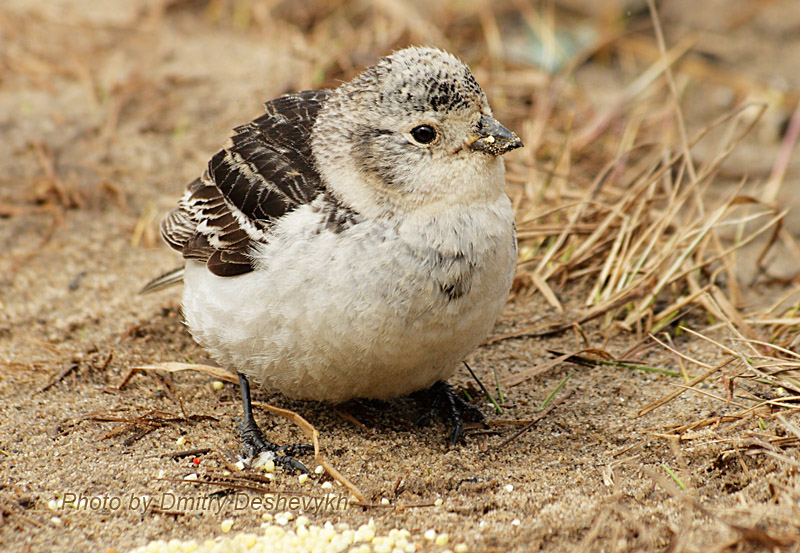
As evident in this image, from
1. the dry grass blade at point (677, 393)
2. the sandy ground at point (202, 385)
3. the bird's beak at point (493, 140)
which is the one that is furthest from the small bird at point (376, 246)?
the dry grass blade at point (677, 393)

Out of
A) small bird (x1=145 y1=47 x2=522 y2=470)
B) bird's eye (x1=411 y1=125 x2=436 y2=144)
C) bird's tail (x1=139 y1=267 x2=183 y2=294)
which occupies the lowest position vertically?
bird's tail (x1=139 y1=267 x2=183 y2=294)

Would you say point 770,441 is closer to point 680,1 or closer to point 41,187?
point 41,187

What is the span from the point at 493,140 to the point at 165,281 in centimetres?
212

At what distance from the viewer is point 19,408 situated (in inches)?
165

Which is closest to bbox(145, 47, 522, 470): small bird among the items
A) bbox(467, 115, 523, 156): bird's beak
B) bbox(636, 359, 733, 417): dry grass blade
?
bbox(467, 115, 523, 156): bird's beak

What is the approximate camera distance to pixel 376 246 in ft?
11.8

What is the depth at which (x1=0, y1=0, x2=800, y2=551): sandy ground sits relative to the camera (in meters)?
3.34

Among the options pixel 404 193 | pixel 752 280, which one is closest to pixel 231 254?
pixel 404 193

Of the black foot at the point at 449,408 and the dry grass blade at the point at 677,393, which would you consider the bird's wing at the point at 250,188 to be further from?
the dry grass blade at the point at 677,393

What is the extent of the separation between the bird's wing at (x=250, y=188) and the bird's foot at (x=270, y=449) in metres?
0.73

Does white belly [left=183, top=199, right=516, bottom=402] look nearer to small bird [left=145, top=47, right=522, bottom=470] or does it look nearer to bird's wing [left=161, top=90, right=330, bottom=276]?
small bird [left=145, top=47, right=522, bottom=470]

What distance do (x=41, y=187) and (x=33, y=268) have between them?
0.83 metres

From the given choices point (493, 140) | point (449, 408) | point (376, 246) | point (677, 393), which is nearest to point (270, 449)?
point (449, 408)

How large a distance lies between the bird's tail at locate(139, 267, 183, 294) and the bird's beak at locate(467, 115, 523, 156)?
1903mm
